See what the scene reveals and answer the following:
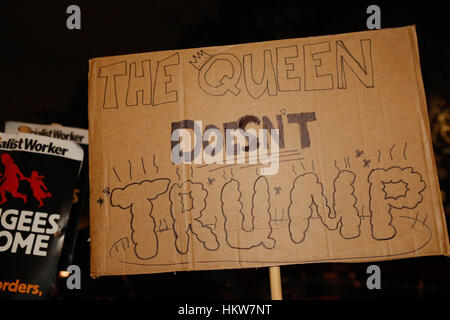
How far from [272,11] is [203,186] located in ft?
7.53

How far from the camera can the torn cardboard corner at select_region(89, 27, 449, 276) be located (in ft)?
4.19

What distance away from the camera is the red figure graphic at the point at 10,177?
5.96 ft

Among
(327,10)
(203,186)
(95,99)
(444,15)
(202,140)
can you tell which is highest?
(327,10)

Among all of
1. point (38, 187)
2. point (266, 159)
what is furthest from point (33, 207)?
point (266, 159)

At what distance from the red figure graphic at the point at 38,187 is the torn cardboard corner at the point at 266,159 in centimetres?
60

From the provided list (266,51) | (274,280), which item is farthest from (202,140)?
(274,280)

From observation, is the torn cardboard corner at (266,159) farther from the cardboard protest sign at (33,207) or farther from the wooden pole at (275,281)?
the cardboard protest sign at (33,207)

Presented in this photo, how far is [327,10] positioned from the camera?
292cm

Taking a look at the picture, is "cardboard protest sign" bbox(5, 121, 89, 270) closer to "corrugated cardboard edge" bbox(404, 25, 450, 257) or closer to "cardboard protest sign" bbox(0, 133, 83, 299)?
"cardboard protest sign" bbox(0, 133, 83, 299)

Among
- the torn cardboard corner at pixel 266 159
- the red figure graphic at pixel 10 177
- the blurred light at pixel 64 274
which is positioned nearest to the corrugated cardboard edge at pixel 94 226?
the torn cardboard corner at pixel 266 159

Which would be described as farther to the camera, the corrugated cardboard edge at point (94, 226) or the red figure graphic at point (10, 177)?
the red figure graphic at point (10, 177)

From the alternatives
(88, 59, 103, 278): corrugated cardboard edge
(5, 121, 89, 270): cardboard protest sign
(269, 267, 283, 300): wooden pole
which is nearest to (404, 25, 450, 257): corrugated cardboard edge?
(269, 267, 283, 300): wooden pole

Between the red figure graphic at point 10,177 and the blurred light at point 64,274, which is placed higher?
the red figure graphic at point 10,177

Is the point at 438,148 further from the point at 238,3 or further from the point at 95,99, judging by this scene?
the point at 95,99
